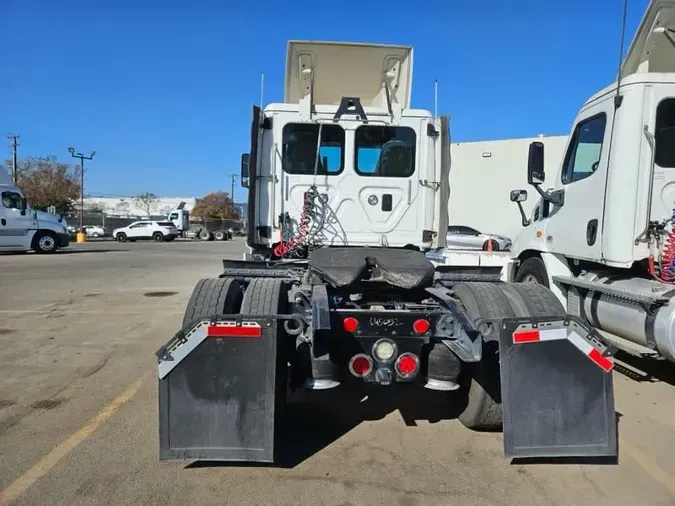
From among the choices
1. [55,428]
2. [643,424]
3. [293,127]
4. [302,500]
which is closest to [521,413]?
[302,500]

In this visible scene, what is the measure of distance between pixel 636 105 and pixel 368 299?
316cm

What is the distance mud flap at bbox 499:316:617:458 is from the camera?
3367 millimetres

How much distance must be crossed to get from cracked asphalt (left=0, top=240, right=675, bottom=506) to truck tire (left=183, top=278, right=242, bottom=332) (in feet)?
3.30

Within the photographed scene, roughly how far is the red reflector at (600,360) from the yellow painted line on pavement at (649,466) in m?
0.84

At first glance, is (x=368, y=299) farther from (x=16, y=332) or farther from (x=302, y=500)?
(x=16, y=332)

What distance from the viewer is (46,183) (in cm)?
5472

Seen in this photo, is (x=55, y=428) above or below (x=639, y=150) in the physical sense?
below

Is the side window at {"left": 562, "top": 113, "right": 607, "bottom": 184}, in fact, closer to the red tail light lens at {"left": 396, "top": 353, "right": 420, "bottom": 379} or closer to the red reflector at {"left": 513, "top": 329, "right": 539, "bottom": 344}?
the red reflector at {"left": 513, "top": 329, "right": 539, "bottom": 344}

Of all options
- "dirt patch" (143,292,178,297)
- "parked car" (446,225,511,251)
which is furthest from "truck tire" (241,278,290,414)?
"parked car" (446,225,511,251)

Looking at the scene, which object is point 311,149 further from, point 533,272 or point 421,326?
point 533,272

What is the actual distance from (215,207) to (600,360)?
84.2 meters

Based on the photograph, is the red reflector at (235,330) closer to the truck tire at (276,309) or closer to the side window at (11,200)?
the truck tire at (276,309)

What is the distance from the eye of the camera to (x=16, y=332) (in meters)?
7.67

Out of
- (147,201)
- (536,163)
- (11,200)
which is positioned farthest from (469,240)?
(147,201)
